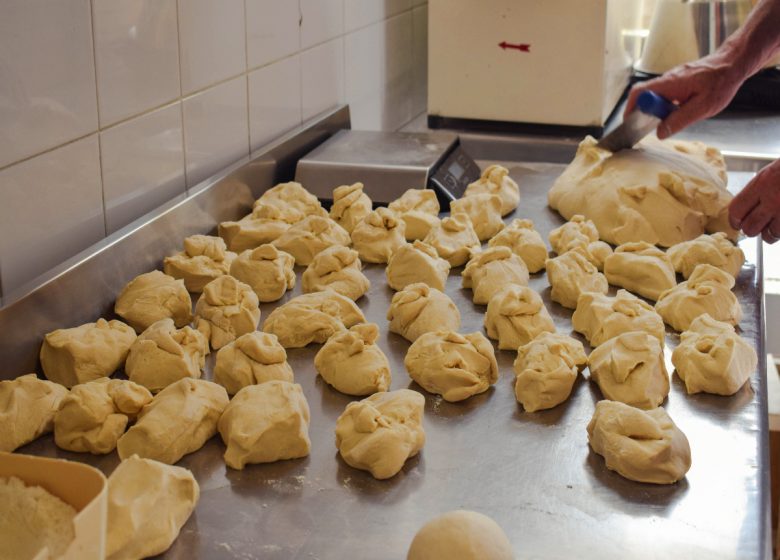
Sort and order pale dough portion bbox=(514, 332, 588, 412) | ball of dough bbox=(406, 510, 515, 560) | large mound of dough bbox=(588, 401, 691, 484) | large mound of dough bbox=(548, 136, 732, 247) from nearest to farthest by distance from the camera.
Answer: ball of dough bbox=(406, 510, 515, 560)
large mound of dough bbox=(588, 401, 691, 484)
pale dough portion bbox=(514, 332, 588, 412)
large mound of dough bbox=(548, 136, 732, 247)

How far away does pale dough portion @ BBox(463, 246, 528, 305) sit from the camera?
1.68 m

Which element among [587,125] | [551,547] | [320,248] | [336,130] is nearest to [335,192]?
[320,248]

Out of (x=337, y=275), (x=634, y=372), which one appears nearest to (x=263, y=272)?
(x=337, y=275)

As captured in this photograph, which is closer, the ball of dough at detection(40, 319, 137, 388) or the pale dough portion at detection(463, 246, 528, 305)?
the ball of dough at detection(40, 319, 137, 388)

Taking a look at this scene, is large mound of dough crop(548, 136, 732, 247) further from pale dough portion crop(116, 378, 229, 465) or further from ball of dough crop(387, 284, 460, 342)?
pale dough portion crop(116, 378, 229, 465)

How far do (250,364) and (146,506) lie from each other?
1.22ft

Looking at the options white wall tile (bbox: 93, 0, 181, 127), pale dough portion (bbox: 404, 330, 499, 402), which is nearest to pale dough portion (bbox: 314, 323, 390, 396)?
pale dough portion (bbox: 404, 330, 499, 402)

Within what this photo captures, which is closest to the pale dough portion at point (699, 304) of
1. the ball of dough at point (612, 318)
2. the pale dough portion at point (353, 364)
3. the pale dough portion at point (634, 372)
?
the ball of dough at point (612, 318)

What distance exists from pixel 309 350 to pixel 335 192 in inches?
23.3

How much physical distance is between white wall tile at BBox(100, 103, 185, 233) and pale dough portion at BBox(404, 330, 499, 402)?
599 millimetres

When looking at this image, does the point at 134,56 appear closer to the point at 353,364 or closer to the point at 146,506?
the point at 353,364

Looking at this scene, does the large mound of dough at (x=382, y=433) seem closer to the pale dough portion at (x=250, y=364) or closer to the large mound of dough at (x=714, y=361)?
the pale dough portion at (x=250, y=364)

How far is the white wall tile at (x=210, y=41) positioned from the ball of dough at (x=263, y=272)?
15.0 inches

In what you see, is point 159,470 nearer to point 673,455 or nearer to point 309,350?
point 309,350
